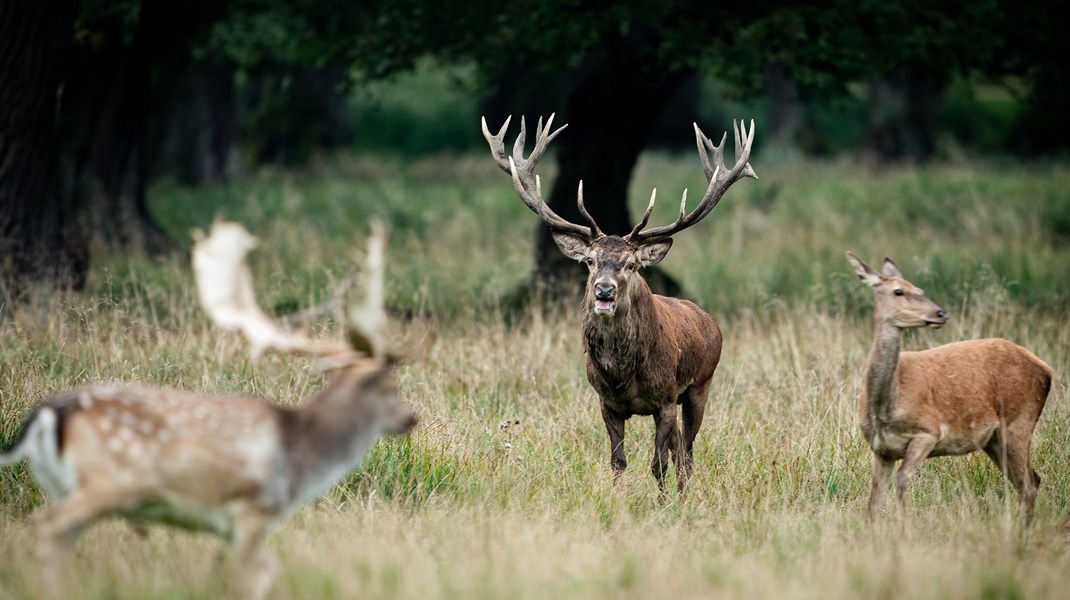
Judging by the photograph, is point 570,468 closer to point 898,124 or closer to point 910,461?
point 910,461

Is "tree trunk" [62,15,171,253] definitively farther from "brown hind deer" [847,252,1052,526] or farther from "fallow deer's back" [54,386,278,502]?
"fallow deer's back" [54,386,278,502]

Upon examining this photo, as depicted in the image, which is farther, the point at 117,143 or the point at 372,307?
the point at 117,143

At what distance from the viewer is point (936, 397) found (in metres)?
5.90

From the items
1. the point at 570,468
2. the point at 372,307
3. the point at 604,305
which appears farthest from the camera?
the point at 570,468

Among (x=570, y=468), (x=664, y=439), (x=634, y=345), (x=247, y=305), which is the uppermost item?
(x=247, y=305)

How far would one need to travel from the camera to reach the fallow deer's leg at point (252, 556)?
4.08 meters

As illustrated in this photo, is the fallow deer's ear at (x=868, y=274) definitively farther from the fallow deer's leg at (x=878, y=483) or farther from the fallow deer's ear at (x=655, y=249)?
the fallow deer's ear at (x=655, y=249)

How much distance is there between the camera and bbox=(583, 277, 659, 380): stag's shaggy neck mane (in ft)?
21.6

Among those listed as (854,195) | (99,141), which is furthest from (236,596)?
(854,195)

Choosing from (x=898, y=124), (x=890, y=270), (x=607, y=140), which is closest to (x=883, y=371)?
(x=890, y=270)

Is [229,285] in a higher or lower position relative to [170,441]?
higher

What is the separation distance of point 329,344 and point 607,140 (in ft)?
24.5

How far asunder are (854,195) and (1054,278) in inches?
292

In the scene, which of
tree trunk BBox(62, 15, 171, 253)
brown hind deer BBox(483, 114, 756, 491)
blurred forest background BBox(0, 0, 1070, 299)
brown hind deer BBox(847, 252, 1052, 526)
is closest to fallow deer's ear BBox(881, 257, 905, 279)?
brown hind deer BBox(847, 252, 1052, 526)
